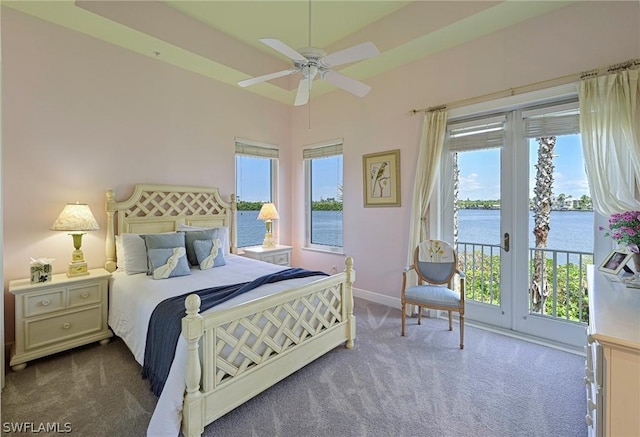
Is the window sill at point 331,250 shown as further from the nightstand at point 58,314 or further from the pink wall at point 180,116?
the nightstand at point 58,314

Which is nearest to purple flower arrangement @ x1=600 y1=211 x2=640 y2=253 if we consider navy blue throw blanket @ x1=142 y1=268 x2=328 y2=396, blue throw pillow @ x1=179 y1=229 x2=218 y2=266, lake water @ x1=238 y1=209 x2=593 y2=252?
lake water @ x1=238 y1=209 x2=593 y2=252

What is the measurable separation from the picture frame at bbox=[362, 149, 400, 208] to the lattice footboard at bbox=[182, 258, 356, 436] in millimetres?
1496

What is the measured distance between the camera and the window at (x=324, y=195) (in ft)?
14.7

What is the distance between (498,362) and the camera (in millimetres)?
2424

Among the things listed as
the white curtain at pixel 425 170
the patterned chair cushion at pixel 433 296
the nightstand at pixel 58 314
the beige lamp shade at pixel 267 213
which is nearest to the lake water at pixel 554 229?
the white curtain at pixel 425 170

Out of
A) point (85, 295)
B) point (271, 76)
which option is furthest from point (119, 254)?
point (271, 76)

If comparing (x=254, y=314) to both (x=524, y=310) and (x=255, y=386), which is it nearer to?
(x=255, y=386)

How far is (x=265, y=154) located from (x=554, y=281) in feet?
13.4

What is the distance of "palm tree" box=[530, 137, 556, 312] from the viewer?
274 centimetres

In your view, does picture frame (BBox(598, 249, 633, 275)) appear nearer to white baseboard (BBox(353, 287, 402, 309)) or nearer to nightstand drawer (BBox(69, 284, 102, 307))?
white baseboard (BBox(353, 287, 402, 309))

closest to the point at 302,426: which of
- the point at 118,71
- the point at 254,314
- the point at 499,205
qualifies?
the point at 254,314

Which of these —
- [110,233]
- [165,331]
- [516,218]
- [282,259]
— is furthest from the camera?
[282,259]

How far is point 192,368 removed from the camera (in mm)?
1552

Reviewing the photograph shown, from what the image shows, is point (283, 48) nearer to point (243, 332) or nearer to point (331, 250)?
point (243, 332)
